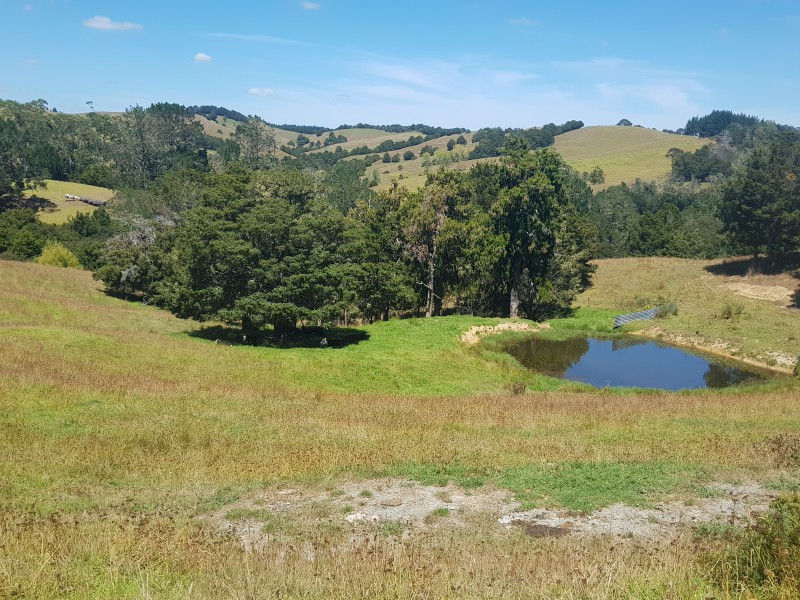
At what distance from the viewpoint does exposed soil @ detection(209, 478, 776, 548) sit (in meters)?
11.1

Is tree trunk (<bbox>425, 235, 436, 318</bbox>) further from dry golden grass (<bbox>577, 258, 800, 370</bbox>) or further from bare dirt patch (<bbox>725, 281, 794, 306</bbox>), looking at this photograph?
bare dirt patch (<bbox>725, 281, 794, 306</bbox>)

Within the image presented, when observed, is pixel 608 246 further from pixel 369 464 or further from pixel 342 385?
pixel 369 464

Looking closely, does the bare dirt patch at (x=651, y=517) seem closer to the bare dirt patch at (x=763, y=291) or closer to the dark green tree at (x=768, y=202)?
the bare dirt patch at (x=763, y=291)

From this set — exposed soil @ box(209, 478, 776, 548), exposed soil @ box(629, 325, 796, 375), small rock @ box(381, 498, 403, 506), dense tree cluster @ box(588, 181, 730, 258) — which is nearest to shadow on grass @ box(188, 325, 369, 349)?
exposed soil @ box(629, 325, 796, 375)

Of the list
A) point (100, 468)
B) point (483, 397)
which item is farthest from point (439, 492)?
point (483, 397)

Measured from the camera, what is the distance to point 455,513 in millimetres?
12273

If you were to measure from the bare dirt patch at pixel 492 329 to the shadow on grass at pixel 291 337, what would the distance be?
8709mm

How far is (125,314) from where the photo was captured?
161 feet

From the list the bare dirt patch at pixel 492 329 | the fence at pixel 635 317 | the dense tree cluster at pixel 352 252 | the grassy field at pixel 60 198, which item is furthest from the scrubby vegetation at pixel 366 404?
the grassy field at pixel 60 198

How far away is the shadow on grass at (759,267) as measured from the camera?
71375 millimetres

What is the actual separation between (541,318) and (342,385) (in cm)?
3776

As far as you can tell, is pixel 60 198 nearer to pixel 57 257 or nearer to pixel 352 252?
pixel 57 257

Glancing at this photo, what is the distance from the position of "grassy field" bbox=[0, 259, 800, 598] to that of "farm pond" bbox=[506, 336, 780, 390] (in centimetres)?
A: 685

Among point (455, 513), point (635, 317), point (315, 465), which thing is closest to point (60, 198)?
point (635, 317)
